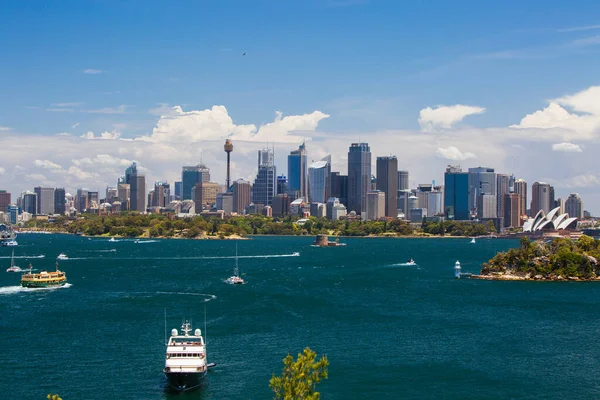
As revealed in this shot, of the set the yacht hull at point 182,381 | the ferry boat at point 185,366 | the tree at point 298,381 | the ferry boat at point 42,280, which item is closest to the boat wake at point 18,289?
the ferry boat at point 42,280

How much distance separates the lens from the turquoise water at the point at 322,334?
46594 millimetres

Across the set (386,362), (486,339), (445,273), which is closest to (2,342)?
(386,362)

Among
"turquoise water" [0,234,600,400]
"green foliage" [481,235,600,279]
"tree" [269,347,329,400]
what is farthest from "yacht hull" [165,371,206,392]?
"green foliage" [481,235,600,279]

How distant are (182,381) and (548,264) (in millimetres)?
68744

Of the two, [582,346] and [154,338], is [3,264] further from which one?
[582,346]

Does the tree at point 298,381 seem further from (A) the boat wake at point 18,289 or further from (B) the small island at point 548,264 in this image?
(B) the small island at point 548,264

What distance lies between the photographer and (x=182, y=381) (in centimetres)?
4528

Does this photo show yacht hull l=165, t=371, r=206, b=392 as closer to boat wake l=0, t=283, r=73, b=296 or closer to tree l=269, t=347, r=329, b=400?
tree l=269, t=347, r=329, b=400

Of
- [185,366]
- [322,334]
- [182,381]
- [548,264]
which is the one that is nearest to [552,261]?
[548,264]

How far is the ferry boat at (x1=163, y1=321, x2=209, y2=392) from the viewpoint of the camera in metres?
45.3

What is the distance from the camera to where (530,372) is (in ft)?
164

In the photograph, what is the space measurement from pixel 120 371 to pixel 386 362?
17.2 metres

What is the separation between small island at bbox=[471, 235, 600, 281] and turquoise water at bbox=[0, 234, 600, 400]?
Result: 4877 millimetres

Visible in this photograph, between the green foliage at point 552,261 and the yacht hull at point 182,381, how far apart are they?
65.9m
